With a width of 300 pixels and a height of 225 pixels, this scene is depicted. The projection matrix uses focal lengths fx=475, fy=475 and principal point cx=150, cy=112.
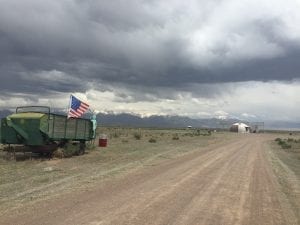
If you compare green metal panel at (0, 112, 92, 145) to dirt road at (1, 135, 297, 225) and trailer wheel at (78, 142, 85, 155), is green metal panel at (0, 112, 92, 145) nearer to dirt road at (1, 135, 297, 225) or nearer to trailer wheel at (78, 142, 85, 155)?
trailer wheel at (78, 142, 85, 155)

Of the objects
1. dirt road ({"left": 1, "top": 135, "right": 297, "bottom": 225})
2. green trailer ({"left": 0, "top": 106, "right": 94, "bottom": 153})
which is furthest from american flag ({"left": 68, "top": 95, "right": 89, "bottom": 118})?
dirt road ({"left": 1, "top": 135, "right": 297, "bottom": 225})

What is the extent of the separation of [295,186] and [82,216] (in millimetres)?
9743

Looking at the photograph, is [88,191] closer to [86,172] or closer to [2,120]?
[86,172]

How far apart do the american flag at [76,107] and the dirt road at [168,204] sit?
442 inches

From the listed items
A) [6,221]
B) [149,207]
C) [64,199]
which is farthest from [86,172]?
[6,221]

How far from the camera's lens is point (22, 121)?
2455cm

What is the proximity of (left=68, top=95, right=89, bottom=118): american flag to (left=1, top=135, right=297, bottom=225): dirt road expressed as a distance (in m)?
11.2

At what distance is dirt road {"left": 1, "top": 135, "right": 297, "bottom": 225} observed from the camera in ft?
32.9

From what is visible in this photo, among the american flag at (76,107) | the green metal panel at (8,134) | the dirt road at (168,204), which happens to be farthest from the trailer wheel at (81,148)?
the dirt road at (168,204)

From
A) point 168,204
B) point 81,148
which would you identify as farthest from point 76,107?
point 168,204

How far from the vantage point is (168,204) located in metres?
11.9

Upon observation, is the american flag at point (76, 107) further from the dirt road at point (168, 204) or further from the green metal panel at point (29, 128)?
the dirt road at point (168, 204)

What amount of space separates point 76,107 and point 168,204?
18073mm

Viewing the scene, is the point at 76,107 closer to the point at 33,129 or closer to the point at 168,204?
the point at 33,129
